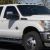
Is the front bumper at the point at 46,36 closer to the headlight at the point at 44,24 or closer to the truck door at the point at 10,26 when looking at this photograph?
the headlight at the point at 44,24

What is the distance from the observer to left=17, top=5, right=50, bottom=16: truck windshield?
380 inches

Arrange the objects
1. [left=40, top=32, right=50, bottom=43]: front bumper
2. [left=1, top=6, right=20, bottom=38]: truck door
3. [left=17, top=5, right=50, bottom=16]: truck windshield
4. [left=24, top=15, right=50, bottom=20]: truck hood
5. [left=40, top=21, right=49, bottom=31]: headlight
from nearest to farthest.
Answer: [left=40, top=32, right=50, bottom=43]: front bumper < [left=40, top=21, right=49, bottom=31]: headlight < [left=24, top=15, right=50, bottom=20]: truck hood < [left=1, top=6, right=20, bottom=38]: truck door < [left=17, top=5, right=50, bottom=16]: truck windshield

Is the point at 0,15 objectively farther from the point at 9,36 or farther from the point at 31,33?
the point at 31,33

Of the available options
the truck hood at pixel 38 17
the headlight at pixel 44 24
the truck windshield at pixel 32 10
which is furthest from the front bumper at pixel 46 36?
the truck windshield at pixel 32 10

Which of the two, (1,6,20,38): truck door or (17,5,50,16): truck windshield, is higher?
(17,5,50,16): truck windshield

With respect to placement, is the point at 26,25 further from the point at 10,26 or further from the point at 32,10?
the point at 32,10

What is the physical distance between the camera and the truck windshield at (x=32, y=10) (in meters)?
9.65

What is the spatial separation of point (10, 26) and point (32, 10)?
1.14 m

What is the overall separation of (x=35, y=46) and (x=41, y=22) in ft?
2.97

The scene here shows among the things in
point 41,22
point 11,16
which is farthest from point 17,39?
point 41,22

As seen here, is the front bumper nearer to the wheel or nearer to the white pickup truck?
the white pickup truck

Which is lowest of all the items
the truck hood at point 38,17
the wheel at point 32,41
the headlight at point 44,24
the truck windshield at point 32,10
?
the wheel at point 32,41

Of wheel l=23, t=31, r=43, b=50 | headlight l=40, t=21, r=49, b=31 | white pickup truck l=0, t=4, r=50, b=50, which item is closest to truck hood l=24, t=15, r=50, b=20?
white pickup truck l=0, t=4, r=50, b=50

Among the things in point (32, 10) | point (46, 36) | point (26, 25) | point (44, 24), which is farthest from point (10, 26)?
point (46, 36)
